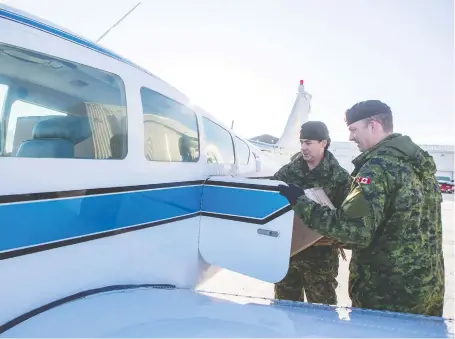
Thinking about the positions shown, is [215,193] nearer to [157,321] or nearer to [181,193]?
[181,193]

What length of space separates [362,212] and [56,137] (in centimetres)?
168

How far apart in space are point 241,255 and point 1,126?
1703mm

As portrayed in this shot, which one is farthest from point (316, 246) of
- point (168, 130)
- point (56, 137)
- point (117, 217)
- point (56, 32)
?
point (56, 32)

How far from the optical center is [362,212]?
192cm

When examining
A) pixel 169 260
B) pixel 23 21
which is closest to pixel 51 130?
pixel 23 21

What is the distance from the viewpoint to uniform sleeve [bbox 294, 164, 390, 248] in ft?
6.30

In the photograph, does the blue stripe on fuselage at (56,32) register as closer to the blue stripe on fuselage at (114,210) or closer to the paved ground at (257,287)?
the blue stripe on fuselage at (114,210)

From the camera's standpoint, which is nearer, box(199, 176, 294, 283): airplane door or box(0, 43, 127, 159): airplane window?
box(0, 43, 127, 159): airplane window

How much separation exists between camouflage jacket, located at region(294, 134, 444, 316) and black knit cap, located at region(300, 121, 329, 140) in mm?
1241

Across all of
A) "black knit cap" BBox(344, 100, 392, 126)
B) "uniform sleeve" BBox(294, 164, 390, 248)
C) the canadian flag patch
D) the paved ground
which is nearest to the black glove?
"uniform sleeve" BBox(294, 164, 390, 248)

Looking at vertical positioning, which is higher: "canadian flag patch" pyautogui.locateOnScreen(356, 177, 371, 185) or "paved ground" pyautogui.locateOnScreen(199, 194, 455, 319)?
"canadian flag patch" pyautogui.locateOnScreen(356, 177, 371, 185)

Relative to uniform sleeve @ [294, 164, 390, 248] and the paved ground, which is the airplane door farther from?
the paved ground

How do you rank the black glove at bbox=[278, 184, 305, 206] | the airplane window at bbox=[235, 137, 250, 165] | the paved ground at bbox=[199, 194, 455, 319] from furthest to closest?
the airplane window at bbox=[235, 137, 250, 165] → the paved ground at bbox=[199, 194, 455, 319] → the black glove at bbox=[278, 184, 305, 206]

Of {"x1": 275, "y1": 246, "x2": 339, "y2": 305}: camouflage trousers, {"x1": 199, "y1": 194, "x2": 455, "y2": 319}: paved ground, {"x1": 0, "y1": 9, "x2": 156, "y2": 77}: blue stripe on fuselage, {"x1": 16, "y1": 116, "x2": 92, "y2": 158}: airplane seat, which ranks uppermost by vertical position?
{"x1": 0, "y1": 9, "x2": 156, "y2": 77}: blue stripe on fuselage
